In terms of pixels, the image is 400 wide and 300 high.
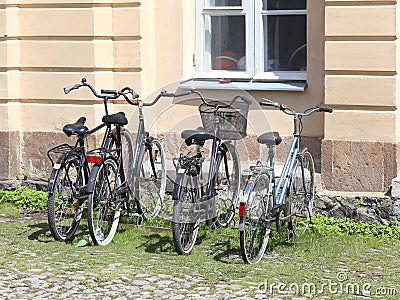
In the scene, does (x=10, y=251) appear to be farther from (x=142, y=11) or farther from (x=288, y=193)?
(x=142, y=11)

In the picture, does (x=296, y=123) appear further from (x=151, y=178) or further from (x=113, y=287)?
(x=113, y=287)

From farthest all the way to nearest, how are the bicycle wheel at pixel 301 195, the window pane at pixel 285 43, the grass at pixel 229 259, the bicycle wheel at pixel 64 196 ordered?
the window pane at pixel 285 43 < the bicycle wheel at pixel 301 195 < the bicycle wheel at pixel 64 196 < the grass at pixel 229 259

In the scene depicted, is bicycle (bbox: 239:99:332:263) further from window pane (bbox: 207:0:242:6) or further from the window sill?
window pane (bbox: 207:0:242:6)

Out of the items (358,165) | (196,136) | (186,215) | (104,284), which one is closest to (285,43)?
(358,165)

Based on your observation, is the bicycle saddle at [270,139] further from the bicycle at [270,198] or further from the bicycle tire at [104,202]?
the bicycle tire at [104,202]

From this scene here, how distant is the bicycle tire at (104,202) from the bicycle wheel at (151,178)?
0.24m

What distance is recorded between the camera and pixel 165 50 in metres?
9.87

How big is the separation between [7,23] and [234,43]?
237 cm

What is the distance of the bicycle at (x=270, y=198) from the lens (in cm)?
746

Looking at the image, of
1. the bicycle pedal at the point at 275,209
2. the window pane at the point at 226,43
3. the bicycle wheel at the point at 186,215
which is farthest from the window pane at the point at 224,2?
the bicycle pedal at the point at 275,209

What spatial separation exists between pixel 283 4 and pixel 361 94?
1346 millimetres

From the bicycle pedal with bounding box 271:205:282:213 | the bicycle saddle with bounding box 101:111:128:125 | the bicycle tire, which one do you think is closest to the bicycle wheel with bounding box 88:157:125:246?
the bicycle tire

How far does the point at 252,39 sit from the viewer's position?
9656mm

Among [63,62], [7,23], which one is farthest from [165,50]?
[7,23]
